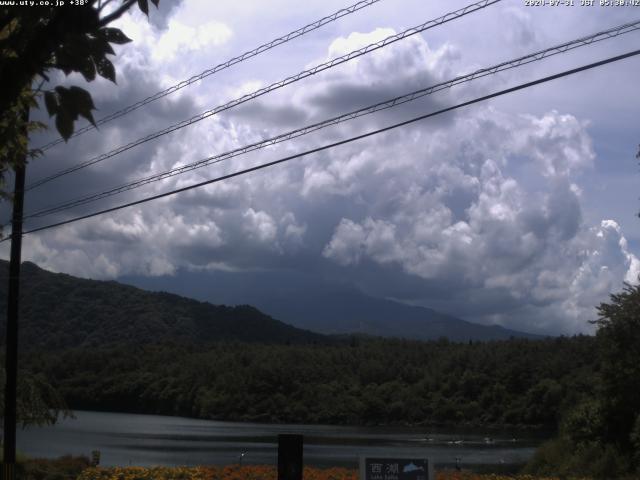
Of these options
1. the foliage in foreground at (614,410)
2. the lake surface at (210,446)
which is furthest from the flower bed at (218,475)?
the lake surface at (210,446)

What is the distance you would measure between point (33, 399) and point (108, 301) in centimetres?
16353

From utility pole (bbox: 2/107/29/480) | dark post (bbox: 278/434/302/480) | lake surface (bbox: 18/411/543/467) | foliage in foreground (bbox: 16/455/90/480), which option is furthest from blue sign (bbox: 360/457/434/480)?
lake surface (bbox: 18/411/543/467)

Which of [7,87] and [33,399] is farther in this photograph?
[33,399]

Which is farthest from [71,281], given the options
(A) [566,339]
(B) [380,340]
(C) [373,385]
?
(A) [566,339]

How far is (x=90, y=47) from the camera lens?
4.67 meters

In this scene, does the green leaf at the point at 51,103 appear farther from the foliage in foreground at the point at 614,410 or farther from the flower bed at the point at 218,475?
the foliage in foreground at the point at 614,410

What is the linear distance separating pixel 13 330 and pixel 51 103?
1685 cm

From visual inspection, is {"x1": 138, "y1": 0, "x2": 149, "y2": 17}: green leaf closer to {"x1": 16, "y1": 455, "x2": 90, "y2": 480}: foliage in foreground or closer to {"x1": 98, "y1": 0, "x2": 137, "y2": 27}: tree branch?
{"x1": 98, "y1": 0, "x2": 137, "y2": 27}: tree branch

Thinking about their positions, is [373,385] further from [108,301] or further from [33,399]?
[108,301]

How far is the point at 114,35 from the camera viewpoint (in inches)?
186

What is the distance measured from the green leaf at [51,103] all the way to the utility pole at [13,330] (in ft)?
50.0

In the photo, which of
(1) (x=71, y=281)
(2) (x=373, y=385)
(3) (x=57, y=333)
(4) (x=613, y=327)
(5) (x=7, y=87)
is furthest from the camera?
(1) (x=71, y=281)

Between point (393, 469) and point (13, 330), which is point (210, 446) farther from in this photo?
point (393, 469)

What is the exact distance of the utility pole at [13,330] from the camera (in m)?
19.3
